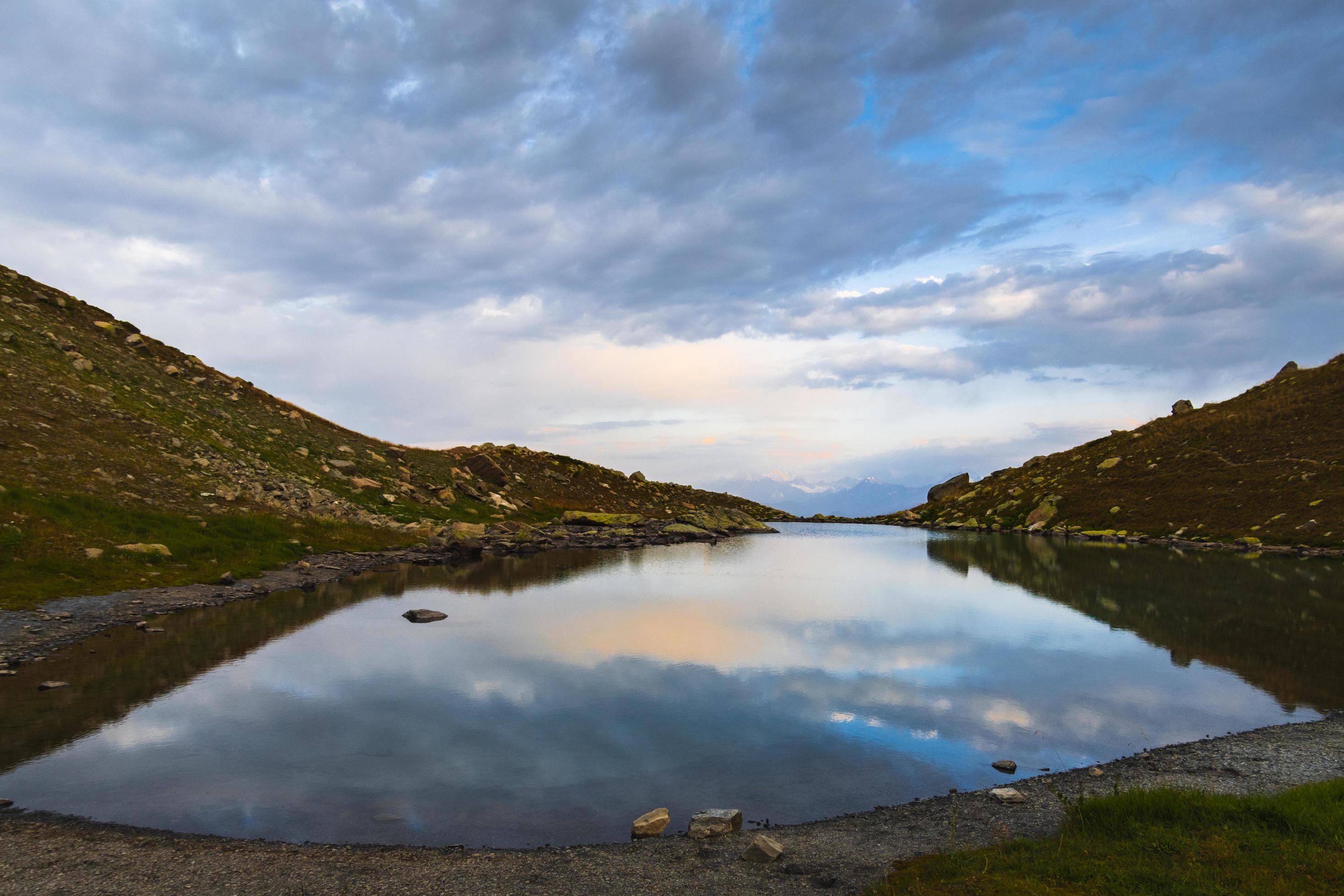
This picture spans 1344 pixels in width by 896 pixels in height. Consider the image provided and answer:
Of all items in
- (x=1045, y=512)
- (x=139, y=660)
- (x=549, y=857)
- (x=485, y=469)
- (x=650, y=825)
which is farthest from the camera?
(x=1045, y=512)

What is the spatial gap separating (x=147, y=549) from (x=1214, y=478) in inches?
5463

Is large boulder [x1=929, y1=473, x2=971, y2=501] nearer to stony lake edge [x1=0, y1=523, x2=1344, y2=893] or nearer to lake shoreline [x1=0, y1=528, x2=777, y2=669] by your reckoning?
lake shoreline [x1=0, y1=528, x2=777, y2=669]

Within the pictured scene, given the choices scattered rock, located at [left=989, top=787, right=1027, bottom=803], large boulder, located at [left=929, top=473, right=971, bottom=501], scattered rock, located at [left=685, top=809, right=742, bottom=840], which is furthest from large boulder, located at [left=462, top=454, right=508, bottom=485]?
large boulder, located at [left=929, top=473, right=971, bottom=501]

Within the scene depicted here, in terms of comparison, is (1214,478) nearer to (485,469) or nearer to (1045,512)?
(1045,512)

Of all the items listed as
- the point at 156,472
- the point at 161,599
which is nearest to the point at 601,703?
the point at 161,599

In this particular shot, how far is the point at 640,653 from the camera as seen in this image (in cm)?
3288

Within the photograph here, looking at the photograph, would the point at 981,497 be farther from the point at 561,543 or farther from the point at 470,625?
the point at 470,625

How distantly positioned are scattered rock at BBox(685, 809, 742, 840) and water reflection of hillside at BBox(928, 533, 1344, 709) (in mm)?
23425

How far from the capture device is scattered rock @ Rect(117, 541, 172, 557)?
130 ft

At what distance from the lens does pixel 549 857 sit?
44.2ft

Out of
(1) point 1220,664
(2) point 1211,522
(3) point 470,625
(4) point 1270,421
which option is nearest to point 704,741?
(3) point 470,625

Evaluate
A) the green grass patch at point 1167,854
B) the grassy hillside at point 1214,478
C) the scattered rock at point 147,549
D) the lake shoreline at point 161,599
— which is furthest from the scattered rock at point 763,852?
the grassy hillside at point 1214,478

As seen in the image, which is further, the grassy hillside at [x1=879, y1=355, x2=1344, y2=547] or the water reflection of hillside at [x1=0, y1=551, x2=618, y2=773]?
the grassy hillside at [x1=879, y1=355, x2=1344, y2=547]

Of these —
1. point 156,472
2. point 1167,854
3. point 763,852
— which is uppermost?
point 156,472
